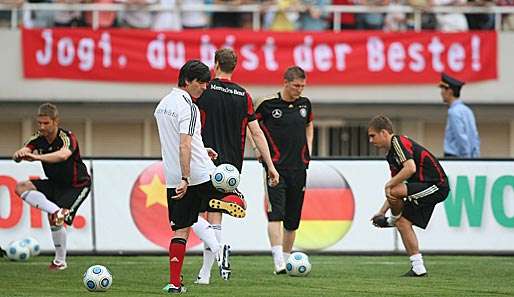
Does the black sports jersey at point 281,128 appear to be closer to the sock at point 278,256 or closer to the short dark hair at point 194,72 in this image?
the sock at point 278,256

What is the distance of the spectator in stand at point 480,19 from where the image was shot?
2583cm

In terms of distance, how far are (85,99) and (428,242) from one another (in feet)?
34.2

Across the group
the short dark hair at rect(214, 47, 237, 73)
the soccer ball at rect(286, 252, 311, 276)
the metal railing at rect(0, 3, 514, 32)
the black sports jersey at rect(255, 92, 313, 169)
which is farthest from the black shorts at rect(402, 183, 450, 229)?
the metal railing at rect(0, 3, 514, 32)

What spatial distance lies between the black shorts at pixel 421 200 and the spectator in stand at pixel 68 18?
12770 mm

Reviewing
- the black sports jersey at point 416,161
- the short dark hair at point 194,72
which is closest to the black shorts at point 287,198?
the black sports jersey at point 416,161

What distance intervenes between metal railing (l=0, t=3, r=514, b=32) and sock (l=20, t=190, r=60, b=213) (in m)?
10.6

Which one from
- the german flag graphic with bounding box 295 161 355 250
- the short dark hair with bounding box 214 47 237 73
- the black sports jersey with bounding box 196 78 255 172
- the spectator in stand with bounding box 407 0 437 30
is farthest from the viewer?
the spectator in stand with bounding box 407 0 437 30

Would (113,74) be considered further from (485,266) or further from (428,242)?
(485,266)

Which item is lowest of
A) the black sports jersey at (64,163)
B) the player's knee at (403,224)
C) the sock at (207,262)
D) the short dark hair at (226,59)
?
the sock at (207,262)

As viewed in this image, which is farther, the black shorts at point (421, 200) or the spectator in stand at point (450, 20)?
the spectator in stand at point (450, 20)

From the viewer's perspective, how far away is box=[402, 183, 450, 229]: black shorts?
13.8 meters

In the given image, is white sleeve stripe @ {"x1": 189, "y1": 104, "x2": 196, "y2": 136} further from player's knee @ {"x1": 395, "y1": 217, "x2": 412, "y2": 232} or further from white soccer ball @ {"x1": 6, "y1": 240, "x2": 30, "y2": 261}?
white soccer ball @ {"x1": 6, "y1": 240, "x2": 30, "y2": 261}

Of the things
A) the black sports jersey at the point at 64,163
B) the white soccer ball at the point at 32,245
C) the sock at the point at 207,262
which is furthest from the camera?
the white soccer ball at the point at 32,245

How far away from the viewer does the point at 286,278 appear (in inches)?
530
